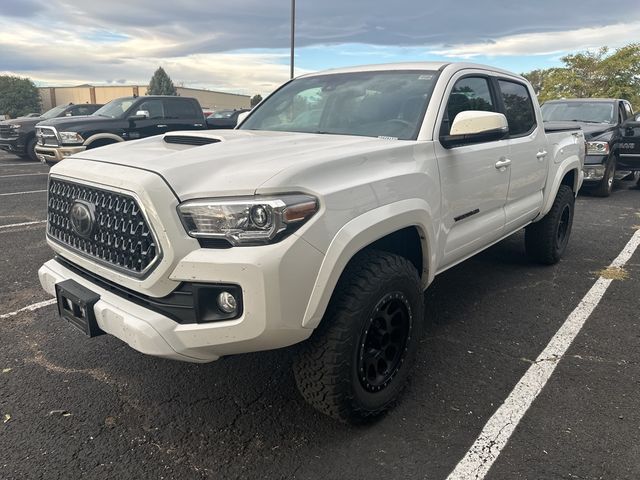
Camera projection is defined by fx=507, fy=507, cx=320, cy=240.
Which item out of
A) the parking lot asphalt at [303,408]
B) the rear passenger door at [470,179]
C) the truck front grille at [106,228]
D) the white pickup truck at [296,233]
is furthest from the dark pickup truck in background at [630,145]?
the truck front grille at [106,228]

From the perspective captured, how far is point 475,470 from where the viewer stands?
7.41ft

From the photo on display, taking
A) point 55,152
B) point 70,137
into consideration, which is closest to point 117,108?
point 70,137

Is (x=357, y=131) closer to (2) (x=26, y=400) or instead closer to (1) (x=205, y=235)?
(1) (x=205, y=235)

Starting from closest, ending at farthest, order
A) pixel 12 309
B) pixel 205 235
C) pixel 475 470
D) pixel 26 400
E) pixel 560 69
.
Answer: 1. pixel 205 235
2. pixel 475 470
3. pixel 26 400
4. pixel 12 309
5. pixel 560 69

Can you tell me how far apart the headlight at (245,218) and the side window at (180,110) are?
10085 mm

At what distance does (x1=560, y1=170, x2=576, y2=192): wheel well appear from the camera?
527cm

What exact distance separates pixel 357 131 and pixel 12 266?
3815 millimetres

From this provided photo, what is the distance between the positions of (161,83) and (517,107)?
289 ft

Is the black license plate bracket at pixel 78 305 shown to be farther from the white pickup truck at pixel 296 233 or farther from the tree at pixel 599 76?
the tree at pixel 599 76

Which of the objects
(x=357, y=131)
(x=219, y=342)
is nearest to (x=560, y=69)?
(x=357, y=131)

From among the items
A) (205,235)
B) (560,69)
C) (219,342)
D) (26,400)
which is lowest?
(26,400)

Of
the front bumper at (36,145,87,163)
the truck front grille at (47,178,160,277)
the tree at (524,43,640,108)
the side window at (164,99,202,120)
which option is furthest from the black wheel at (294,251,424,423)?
the tree at (524,43,640,108)

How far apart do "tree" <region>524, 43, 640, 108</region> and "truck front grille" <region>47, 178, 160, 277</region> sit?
27071 mm

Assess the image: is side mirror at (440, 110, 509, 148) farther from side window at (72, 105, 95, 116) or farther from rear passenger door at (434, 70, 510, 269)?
side window at (72, 105, 95, 116)
